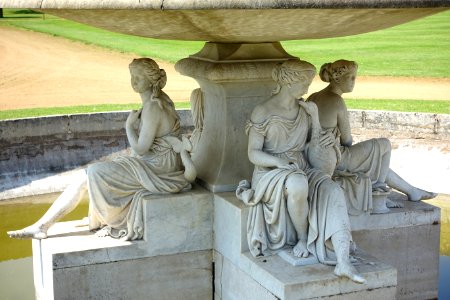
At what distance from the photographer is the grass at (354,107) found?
474 inches

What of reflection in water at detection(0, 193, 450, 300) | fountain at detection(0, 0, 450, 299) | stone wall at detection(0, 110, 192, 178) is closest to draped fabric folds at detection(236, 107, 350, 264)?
fountain at detection(0, 0, 450, 299)

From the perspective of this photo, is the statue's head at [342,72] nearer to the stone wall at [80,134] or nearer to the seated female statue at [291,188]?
the seated female statue at [291,188]

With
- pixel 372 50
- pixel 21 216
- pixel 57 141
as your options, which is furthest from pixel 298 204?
pixel 372 50

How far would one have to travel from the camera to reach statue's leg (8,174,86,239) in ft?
19.3

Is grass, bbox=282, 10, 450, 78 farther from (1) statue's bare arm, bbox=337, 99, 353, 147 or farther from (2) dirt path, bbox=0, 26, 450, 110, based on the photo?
(1) statue's bare arm, bbox=337, 99, 353, 147

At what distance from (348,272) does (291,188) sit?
618 millimetres

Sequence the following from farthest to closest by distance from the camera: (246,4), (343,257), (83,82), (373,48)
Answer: (373,48) < (83,82) < (343,257) < (246,4)

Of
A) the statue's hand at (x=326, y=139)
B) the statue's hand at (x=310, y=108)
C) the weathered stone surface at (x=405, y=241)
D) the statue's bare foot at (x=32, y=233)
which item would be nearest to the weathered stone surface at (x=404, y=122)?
the weathered stone surface at (x=405, y=241)

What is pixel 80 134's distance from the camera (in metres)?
10.2

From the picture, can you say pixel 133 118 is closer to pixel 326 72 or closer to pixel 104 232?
pixel 104 232

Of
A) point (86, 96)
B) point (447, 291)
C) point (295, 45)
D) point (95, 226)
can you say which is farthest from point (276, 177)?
point (295, 45)

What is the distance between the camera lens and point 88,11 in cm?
493

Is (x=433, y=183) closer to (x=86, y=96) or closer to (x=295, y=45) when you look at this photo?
(x=86, y=96)

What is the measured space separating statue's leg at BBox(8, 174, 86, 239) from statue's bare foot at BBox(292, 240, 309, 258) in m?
1.61
